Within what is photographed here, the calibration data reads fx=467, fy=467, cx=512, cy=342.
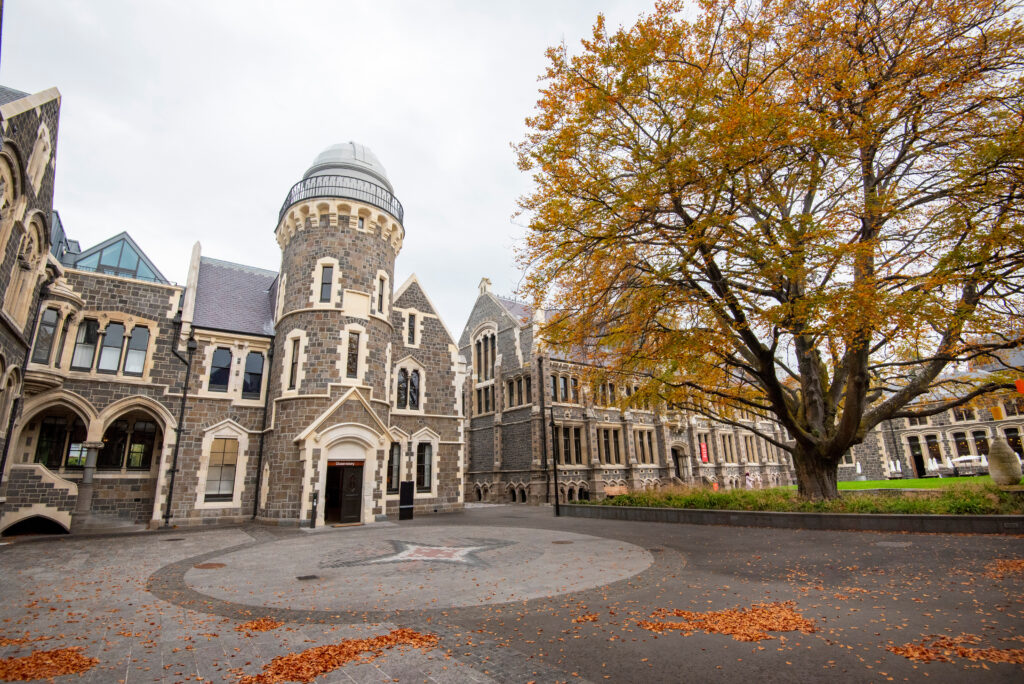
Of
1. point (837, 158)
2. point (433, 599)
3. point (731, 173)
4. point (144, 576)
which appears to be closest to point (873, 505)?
point (837, 158)

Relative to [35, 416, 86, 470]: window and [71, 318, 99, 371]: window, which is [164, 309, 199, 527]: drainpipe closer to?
[71, 318, 99, 371]: window

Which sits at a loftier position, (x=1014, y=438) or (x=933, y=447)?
(x=1014, y=438)

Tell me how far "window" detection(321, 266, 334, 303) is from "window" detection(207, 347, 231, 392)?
205 inches

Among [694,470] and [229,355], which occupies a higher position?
[229,355]

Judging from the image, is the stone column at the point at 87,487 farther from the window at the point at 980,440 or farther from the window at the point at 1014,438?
Result: the window at the point at 1014,438

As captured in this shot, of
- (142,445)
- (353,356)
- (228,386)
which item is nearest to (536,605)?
(353,356)

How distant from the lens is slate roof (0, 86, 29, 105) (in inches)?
512

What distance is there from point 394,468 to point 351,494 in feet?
12.2

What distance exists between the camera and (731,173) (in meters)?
9.85

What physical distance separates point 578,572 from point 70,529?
18718 mm

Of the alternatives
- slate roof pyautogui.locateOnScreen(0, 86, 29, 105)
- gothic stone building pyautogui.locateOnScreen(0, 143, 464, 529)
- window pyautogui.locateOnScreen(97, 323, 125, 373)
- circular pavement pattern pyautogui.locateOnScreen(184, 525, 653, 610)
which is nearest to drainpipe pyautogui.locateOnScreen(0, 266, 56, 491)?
gothic stone building pyautogui.locateOnScreen(0, 143, 464, 529)

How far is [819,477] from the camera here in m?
15.0

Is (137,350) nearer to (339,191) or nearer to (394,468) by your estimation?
(339,191)

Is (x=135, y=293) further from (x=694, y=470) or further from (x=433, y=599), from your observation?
(x=694, y=470)
